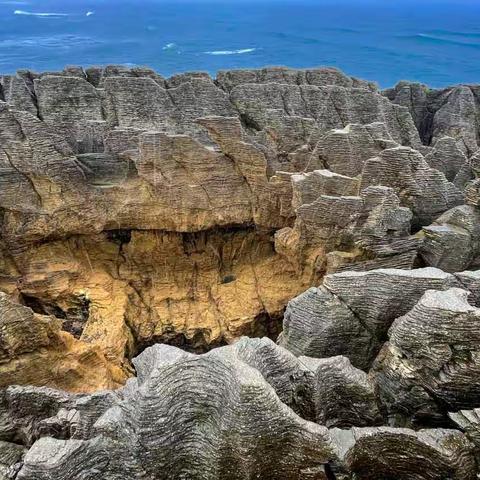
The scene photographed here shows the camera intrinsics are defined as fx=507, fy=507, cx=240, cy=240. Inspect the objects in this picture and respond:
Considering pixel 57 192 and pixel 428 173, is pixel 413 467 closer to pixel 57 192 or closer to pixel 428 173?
pixel 428 173

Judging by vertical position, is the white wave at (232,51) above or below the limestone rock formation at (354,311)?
below

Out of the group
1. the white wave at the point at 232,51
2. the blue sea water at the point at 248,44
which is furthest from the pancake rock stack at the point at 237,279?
the white wave at the point at 232,51

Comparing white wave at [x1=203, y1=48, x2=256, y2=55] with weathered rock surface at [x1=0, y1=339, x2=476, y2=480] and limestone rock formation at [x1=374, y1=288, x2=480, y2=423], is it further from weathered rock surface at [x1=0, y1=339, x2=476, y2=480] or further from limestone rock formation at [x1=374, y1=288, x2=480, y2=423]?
weathered rock surface at [x1=0, y1=339, x2=476, y2=480]

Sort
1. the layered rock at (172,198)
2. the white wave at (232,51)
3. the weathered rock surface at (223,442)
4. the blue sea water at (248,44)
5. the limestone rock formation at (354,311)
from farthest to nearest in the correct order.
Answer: the white wave at (232,51) < the blue sea water at (248,44) < the layered rock at (172,198) < the limestone rock formation at (354,311) < the weathered rock surface at (223,442)

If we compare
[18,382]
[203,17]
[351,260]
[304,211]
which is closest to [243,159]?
[304,211]

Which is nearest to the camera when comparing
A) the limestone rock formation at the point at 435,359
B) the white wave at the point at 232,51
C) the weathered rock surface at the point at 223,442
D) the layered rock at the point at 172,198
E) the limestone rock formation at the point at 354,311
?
the weathered rock surface at the point at 223,442

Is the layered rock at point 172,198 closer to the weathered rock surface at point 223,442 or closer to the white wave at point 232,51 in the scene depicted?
the weathered rock surface at point 223,442

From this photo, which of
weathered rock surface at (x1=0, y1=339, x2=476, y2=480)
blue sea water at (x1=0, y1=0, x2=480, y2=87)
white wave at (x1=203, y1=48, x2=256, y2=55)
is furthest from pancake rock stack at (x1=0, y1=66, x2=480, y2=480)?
white wave at (x1=203, y1=48, x2=256, y2=55)
